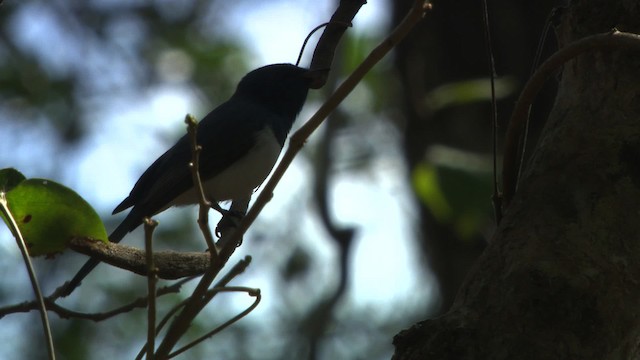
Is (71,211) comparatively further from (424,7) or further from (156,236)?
(156,236)

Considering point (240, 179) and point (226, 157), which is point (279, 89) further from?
point (240, 179)

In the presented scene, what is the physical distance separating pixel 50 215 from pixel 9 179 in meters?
0.13

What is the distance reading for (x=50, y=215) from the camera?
2240 millimetres

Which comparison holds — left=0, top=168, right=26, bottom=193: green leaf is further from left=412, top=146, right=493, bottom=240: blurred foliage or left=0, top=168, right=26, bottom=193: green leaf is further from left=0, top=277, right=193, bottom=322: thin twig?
left=412, top=146, right=493, bottom=240: blurred foliage

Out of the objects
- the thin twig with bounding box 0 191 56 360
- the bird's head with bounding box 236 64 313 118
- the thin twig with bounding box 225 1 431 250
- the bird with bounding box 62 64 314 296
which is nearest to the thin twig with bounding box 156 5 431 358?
the thin twig with bounding box 225 1 431 250

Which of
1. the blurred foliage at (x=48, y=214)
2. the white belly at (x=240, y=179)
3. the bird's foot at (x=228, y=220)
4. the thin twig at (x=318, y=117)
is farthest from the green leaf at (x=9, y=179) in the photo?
the white belly at (x=240, y=179)

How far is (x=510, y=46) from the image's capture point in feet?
22.4

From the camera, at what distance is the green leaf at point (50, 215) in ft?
7.18

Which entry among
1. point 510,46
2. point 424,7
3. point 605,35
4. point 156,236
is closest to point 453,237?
point 510,46

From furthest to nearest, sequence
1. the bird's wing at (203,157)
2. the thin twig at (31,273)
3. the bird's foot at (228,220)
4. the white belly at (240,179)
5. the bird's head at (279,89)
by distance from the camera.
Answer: the bird's head at (279,89), the white belly at (240,179), the bird's wing at (203,157), the bird's foot at (228,220), the thin twig at (31,273)

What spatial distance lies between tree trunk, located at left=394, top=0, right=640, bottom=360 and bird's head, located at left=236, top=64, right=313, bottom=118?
3.17 m

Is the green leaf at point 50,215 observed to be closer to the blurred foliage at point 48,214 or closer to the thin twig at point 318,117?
the blurred foliage at point 48,214

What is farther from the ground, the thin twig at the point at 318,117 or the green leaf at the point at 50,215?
the green leaf at the point at 50,215

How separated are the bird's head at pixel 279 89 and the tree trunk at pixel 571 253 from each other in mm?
3172
